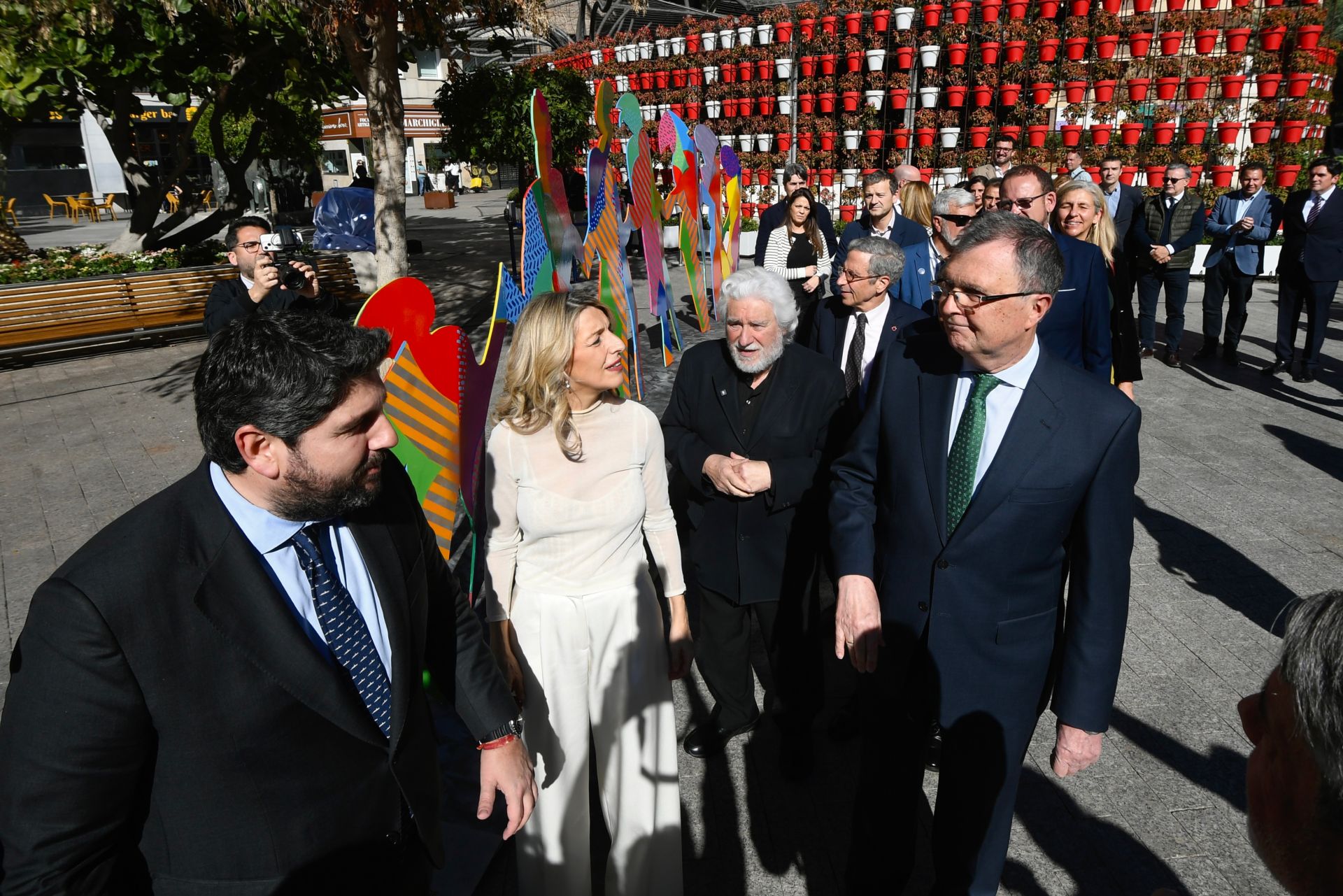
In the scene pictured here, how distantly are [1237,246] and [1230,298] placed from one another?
0.57 m

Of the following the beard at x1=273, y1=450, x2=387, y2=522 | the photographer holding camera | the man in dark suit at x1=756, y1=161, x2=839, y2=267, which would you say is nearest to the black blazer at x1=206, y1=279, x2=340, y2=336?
the photographer holding camera

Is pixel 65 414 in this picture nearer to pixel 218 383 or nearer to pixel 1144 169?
pixel 218 383

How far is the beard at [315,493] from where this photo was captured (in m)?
1.58

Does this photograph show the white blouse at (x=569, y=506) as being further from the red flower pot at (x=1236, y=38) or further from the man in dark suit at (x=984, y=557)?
the red flower pot at (x=1236, y=38)

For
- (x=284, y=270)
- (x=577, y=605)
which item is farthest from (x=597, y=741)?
(x=284, y=270)

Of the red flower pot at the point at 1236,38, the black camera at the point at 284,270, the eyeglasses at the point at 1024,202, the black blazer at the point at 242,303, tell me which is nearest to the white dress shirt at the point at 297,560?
the black blazer at the point at 242,303

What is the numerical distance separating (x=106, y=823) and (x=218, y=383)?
0.75 meters

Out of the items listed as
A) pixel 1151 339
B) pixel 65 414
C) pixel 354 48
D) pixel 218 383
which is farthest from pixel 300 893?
pixel 1151 339

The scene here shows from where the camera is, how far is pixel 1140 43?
12.9 meters

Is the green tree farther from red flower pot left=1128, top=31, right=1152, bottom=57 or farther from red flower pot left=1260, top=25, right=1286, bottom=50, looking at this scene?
red flower pot left=1260, top=25, right=1286, bottom=50

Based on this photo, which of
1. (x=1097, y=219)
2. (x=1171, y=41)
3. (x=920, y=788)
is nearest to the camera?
(x=920, y=788)

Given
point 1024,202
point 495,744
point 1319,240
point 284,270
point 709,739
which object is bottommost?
point 709,739

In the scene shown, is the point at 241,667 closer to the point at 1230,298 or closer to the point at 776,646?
the point at 776,646

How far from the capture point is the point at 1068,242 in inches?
154
